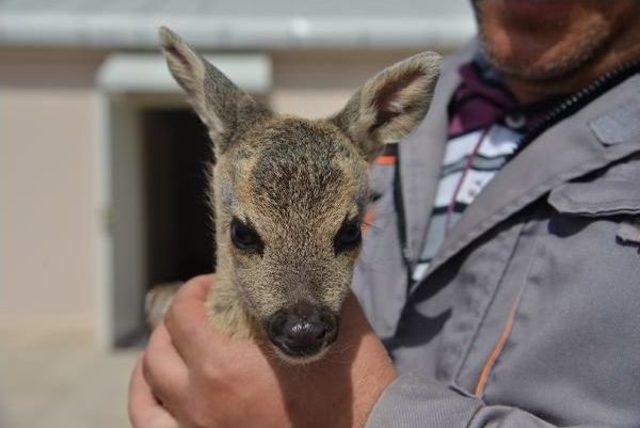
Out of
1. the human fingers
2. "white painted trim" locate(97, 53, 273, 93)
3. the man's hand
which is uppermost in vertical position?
the man's hand

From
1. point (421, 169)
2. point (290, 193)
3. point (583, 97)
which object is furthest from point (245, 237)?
point (583, 97)

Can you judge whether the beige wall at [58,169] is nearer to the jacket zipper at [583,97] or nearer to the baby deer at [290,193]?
the baby deer at [290,193]

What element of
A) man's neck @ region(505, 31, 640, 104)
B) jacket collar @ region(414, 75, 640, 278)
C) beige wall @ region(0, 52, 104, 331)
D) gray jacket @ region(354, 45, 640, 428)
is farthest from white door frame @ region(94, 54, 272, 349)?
jacket collar @ region(414, 75, 640, 278)

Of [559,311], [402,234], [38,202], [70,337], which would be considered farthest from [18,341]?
[559,311]

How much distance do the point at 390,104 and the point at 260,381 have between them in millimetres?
1046

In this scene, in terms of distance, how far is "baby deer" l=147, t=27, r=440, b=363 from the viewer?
7.31ft

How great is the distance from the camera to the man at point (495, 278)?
210 centimetres

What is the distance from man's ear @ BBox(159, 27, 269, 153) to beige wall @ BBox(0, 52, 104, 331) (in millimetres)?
7110

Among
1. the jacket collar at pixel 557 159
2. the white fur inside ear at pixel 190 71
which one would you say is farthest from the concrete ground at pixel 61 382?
the jacket collar at pixel 557 159

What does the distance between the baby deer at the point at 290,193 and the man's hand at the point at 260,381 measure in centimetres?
11

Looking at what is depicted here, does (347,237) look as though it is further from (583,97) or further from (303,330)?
(583,97)

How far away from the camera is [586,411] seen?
2.05m

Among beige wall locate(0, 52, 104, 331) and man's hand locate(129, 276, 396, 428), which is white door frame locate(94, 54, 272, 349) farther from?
man's hand locate(129, 276, 396, 428)

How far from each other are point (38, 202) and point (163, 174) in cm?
507
